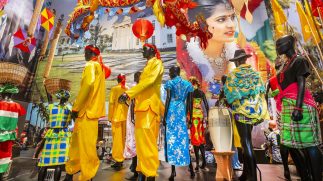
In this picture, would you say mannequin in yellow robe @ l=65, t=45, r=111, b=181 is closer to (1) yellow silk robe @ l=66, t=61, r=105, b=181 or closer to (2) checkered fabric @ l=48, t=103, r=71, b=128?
(1) yellow silk robe @ l=66, t=61, r=105, b=181

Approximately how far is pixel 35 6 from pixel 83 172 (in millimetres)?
7219

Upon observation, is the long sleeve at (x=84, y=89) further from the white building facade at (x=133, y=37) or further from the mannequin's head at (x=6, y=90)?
the white building facade at (x=133, y=37)

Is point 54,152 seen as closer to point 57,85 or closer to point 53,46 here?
point 57,85

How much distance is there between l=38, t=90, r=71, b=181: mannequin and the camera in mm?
2572

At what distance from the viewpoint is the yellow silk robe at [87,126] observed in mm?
2419

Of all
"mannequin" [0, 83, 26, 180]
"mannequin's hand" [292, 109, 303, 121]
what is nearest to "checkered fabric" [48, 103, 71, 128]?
"mannequin" [0, 83, 26, 180]

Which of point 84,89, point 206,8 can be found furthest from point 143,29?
point 206,8

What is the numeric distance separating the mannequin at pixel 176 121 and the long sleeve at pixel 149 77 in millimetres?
762

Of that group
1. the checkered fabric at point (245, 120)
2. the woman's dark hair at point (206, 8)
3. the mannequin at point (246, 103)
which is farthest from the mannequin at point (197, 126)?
the woman's dark hair at point (206, 8)

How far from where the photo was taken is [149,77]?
246 centimetres

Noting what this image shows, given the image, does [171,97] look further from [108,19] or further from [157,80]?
[108,19]

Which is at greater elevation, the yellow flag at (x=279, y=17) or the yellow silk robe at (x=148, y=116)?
the yellow flag at (x=279, y=17)

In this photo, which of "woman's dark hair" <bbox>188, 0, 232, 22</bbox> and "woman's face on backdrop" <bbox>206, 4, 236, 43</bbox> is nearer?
"woman's face on backdrop" <bbox>206, 4, 236, 43</bbox>

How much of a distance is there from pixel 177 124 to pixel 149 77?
109 cm
